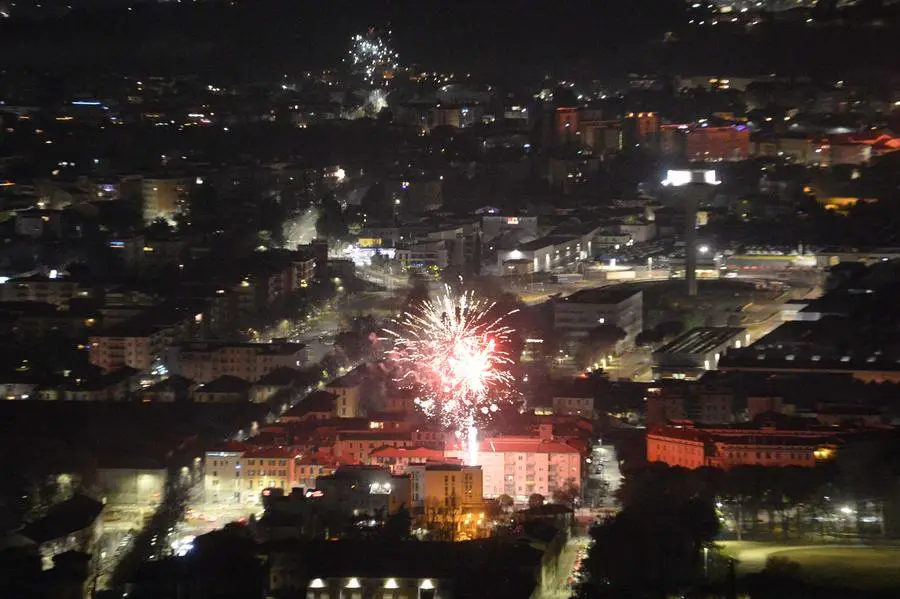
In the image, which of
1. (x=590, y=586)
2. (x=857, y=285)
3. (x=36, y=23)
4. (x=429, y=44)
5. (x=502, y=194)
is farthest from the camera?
(x=429, y=44)

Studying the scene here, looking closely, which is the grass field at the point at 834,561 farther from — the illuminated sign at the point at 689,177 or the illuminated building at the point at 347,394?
the illuminated sign at the point at 689,177

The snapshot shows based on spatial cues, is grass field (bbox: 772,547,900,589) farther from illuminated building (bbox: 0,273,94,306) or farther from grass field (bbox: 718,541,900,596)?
illuminated building (bbox: 0,273,94,306)

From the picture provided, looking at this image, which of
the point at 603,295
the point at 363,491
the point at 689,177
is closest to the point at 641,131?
the point at 689,177

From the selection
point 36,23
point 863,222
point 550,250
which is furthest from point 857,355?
point 36,23

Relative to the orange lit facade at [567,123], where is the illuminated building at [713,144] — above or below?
below

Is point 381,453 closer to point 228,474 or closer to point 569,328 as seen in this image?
point 228,474

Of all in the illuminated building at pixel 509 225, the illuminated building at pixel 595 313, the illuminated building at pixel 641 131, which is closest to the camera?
the illuminated building at pixel 595 313

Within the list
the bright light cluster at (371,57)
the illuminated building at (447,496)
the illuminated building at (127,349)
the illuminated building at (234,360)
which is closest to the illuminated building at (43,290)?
the illuminated building at (127,349)
